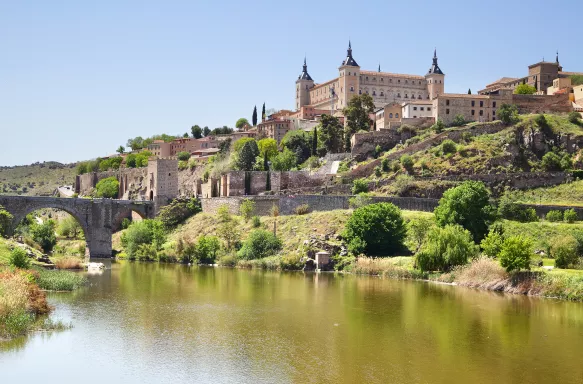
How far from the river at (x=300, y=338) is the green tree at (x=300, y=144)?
42365 mm

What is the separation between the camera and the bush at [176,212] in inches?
2694

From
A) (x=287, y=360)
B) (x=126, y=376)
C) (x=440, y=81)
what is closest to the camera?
(x=126, y=376)

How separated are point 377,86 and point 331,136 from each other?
22825 mm

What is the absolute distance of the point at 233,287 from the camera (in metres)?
39.7

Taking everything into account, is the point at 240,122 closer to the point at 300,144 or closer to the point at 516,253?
the point at 300,144

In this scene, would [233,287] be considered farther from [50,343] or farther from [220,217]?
[220,217]

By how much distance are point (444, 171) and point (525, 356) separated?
139 ft

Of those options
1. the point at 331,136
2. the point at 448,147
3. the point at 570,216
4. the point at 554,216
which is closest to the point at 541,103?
the point at 448,147

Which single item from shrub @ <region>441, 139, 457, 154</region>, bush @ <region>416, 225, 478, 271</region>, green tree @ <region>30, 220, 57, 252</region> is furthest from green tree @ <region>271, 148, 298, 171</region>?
bush @ <region>416, 225, 478, 271</region>

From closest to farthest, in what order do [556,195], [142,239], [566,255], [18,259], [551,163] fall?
[18,259] → [566,255] → [556,195] → [142,239] → [551,163]

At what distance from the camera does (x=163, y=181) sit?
7569cm

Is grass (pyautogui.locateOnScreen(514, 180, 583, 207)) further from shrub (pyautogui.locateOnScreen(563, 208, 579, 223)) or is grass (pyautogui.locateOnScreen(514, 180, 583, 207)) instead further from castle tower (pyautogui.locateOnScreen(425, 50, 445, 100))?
castle tower (pyautogui.locateOnScreen(425, 50, 445, 100))

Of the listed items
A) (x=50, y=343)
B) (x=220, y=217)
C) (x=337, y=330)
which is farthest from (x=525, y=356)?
(x=220, y=217)

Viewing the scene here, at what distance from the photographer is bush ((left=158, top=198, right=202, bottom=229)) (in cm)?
6844
